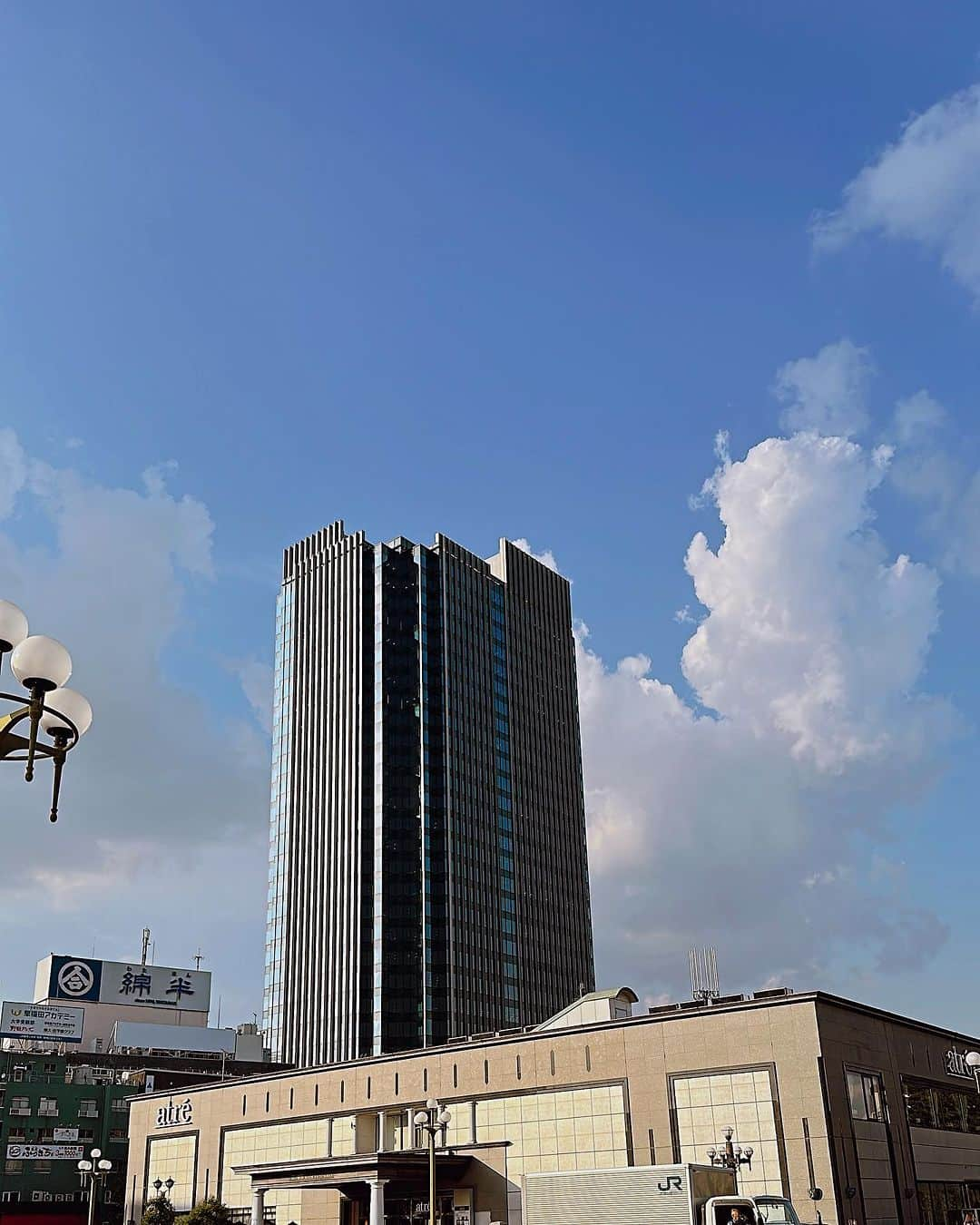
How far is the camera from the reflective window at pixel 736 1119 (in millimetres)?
43938

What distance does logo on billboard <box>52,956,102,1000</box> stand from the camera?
493 ft

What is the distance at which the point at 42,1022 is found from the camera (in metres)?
141

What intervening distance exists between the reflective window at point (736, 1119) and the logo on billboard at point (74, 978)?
123 meters

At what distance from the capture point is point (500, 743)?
159000 mm

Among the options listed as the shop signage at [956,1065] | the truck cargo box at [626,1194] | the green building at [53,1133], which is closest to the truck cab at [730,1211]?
the truck cargo box at [626,1194]

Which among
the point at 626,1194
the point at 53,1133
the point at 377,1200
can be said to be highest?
the point at 53,1133

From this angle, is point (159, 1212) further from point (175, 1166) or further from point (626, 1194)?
point (626, 1194)

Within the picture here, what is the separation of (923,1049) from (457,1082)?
68.3 feet

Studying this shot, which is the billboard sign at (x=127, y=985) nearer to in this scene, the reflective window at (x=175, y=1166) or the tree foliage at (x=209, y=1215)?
the reflective window at (x=175, y=1166)

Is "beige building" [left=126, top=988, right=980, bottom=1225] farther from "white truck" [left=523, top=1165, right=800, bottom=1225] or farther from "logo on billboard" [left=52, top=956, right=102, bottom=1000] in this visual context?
"logo on billboard" [left=52, top=956, right=102, bottom=1000]

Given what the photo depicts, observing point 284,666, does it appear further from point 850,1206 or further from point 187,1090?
point 850,1206

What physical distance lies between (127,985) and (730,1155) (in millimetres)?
132077

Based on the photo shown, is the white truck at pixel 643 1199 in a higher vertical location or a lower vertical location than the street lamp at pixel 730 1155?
lower

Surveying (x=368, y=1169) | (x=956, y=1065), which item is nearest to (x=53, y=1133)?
(x=368, y=1169)
